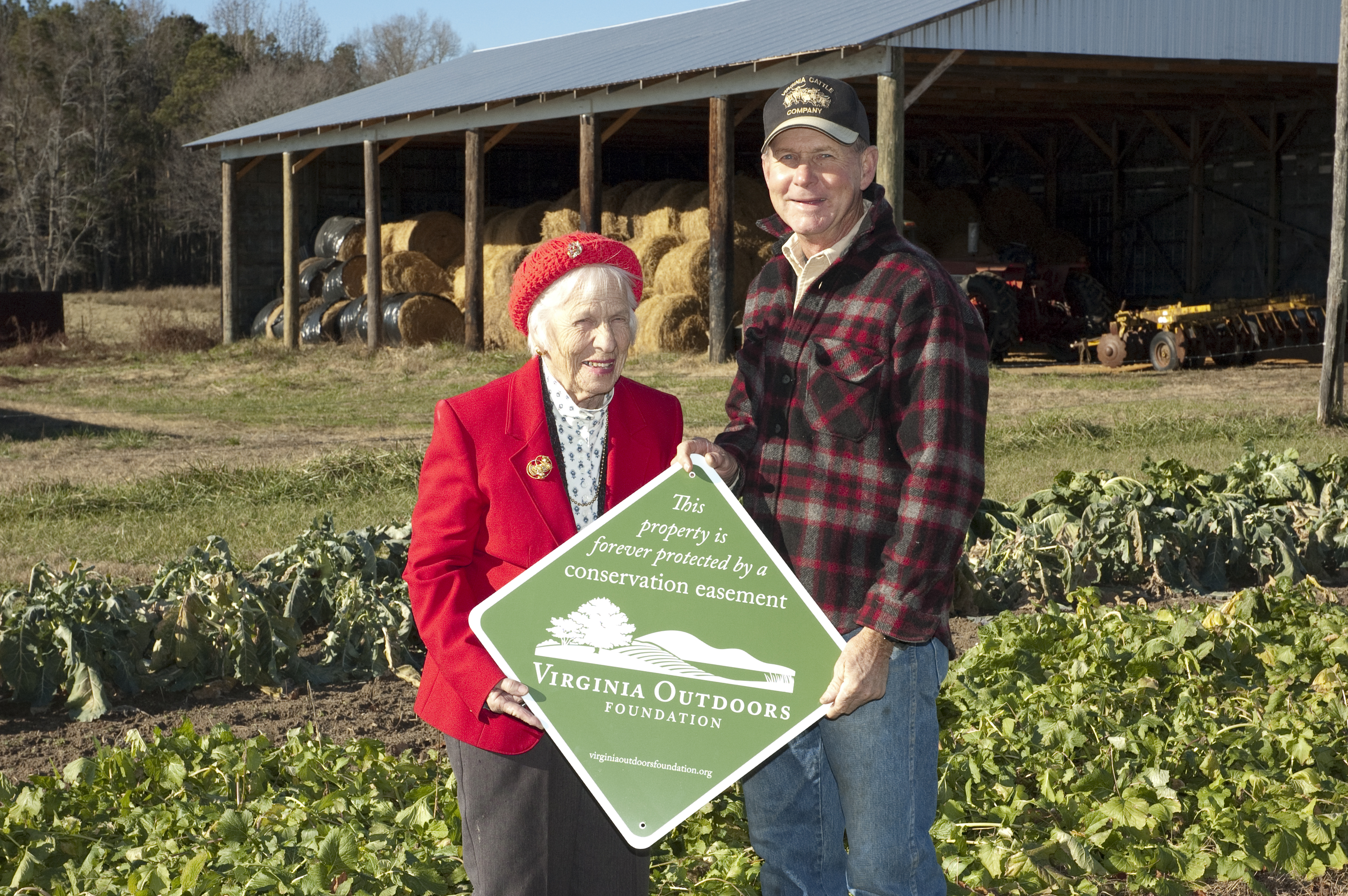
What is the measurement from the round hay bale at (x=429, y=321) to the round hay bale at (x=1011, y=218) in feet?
32.1

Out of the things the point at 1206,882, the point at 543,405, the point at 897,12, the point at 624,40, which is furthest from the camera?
the point at 624,40

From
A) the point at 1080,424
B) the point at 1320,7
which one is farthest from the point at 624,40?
the point at 1080,424

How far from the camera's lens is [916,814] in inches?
98.3

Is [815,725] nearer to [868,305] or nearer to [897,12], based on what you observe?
[868,305]

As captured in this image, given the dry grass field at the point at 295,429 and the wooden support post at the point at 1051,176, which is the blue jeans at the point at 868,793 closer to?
the dry grass field at the point at 295,429

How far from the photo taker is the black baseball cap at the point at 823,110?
2.43 m

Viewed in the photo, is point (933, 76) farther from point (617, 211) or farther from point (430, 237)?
point (430, 237)

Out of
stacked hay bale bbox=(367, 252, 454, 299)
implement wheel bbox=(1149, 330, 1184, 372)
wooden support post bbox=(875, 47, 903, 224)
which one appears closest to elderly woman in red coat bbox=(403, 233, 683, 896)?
wooden support post bbox=(875, 47, 903, 224)

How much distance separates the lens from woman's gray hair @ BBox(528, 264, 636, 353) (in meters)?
2.43

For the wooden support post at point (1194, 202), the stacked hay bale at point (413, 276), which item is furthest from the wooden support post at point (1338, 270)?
the stacked hay bale at point (413, 276)

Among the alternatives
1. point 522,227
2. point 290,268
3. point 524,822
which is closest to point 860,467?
point 524,822

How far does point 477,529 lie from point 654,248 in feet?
59.2

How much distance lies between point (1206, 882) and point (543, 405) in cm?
213

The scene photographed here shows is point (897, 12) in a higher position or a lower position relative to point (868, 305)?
higher
